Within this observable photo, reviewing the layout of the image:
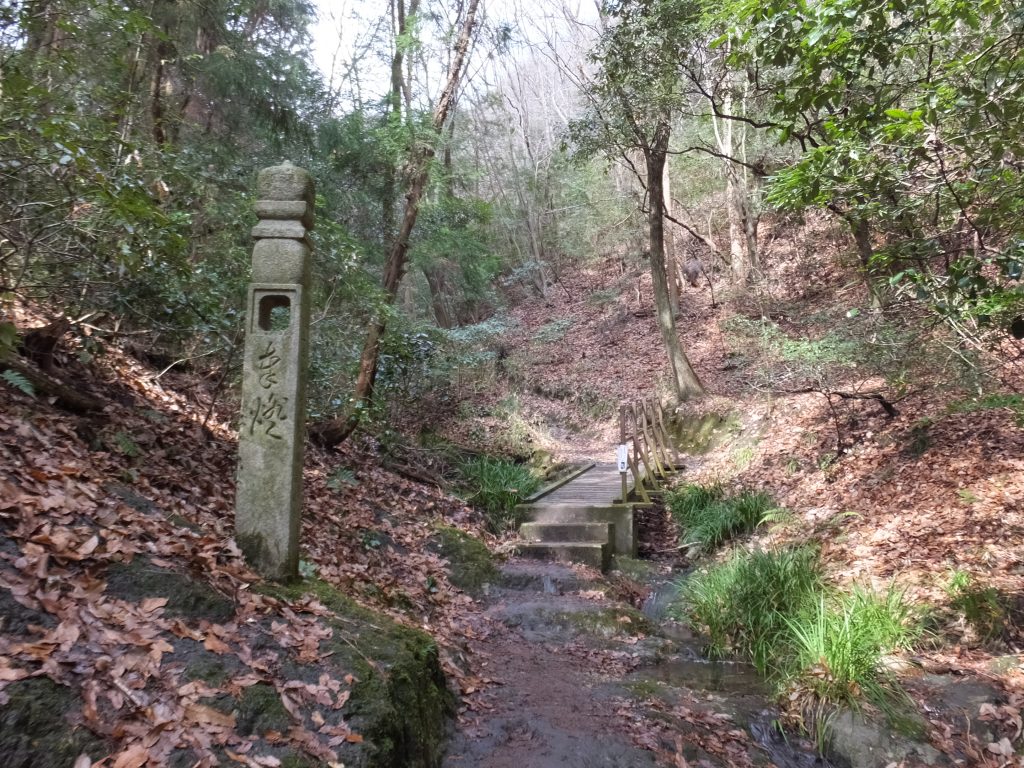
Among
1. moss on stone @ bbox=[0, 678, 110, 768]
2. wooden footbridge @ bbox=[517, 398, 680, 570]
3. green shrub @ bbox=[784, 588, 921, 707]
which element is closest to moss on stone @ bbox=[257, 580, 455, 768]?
moss on stone @ bbox=[0, 678, 110, 768]

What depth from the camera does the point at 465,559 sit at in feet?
23.2

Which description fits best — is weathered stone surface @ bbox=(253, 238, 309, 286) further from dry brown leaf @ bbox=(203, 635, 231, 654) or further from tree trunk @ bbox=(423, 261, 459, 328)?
tree trunk @ bbox=(423, 261, 459, 328)

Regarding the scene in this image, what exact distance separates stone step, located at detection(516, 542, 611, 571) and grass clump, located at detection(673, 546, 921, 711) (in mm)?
1420

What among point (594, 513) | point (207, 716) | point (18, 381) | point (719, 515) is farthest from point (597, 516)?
point (207, 716)

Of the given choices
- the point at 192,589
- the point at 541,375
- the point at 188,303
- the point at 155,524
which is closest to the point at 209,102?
the point at 188,303

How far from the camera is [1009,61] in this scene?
13.5ft

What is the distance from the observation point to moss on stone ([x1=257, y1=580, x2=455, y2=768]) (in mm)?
2756

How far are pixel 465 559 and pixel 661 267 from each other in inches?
323

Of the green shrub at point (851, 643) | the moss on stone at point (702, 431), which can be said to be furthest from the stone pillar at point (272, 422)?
the moss on stone at point (702, 431)

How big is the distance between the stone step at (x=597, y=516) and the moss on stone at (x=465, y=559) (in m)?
1.38

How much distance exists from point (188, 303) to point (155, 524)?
2.67 meters

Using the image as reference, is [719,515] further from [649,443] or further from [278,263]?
[278,263]

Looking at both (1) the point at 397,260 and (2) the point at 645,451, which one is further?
(2) the point at 645,451

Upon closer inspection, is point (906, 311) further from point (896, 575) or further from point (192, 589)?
point (192, 589)
